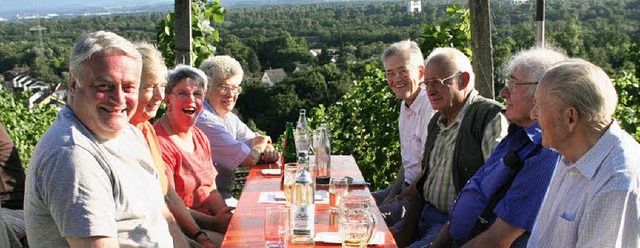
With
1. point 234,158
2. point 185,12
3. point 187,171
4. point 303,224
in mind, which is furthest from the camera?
point 185,12

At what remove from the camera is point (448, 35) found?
273 inches

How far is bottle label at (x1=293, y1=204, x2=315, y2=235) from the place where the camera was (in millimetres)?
2812

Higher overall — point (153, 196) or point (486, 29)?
point (486, 29)

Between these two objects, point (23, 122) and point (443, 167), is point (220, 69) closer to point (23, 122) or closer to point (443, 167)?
point (443, 167)

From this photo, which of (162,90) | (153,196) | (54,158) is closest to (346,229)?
(153,196)

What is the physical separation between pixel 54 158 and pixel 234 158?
2485 mm

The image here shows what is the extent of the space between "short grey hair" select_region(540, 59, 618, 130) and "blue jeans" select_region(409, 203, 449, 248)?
5.04 ft

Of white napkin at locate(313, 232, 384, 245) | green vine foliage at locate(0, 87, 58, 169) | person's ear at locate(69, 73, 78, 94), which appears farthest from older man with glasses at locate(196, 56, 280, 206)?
person's ear at locate(69, 73, 78, 94)

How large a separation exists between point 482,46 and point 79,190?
149 inches

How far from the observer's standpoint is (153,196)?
9.08ft

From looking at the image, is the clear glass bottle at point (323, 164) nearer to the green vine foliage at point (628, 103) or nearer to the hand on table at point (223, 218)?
the hand on table at point (223, 218)

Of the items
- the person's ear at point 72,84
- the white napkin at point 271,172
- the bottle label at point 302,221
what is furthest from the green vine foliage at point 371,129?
the person's ear at point 72,84

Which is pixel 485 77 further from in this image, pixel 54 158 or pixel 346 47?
pixel 346 47

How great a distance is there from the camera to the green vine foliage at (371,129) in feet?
21.4
